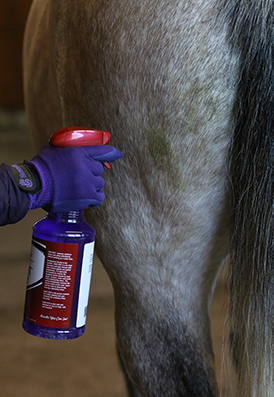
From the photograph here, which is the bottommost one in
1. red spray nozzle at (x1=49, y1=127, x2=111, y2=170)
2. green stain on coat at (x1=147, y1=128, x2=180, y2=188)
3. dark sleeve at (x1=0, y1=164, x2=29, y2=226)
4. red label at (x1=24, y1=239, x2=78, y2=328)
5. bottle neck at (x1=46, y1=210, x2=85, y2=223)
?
red label at (x1=24, y1=239, x2=78, y2=328)

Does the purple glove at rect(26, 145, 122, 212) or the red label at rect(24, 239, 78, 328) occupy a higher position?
the purple glove at rect(26, 145, 122, 212)

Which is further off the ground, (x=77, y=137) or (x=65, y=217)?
(x=77, y=137)

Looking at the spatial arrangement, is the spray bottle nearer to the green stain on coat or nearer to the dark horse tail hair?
the green stain on coat

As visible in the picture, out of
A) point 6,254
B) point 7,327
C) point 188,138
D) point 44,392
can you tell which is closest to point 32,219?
point 6,254

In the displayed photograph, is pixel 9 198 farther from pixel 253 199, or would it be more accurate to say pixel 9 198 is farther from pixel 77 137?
pixel 253 199

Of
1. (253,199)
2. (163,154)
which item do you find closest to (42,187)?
(163,154)

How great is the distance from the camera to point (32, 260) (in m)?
0.59

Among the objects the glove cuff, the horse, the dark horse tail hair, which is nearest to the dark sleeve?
the glove cuff

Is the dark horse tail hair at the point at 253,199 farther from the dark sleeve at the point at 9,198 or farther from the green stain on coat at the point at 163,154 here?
the dark sleeve at the point at 9,198

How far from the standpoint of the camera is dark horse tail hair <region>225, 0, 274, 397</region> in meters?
0.54

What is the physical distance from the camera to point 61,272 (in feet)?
1.87

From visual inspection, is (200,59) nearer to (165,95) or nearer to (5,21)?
(165,95)

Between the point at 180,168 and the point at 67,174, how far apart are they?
172 millimetres

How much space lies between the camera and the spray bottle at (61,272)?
0.57m
